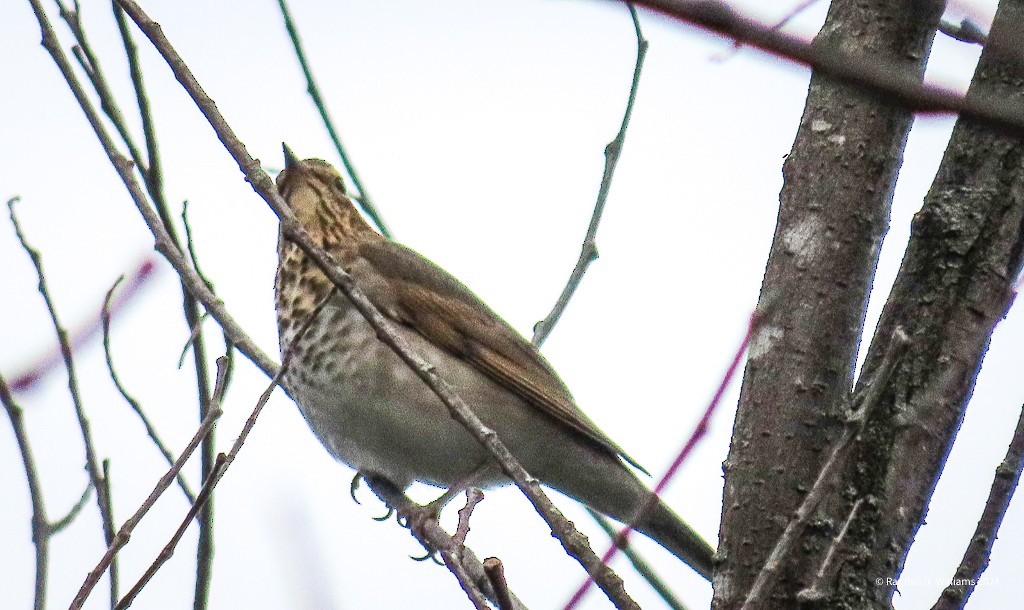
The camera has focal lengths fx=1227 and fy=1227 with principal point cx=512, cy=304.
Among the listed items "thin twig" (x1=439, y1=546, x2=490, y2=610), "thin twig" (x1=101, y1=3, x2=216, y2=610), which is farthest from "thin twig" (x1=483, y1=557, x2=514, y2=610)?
"thin twig" (x1=101, y1=3, x2=216, y2=610)

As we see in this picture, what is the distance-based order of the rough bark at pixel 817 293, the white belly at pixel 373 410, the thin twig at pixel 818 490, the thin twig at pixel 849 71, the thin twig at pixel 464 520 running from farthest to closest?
the white belly at pixel 373 410 < the rough bark at pixel 817 293 < the thin twig at pixel 464 520 < the thin twig at pixel 818 490 < the thin twig at pixel 849 71

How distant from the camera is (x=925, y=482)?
2.59 metres

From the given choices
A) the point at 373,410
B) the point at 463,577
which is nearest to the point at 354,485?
the point at 373,410

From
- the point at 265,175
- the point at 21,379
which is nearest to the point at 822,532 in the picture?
the point at 265,175

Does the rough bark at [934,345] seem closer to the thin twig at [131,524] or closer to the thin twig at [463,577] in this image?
the thin twig at [463,577]

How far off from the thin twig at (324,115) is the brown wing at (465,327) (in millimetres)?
1027

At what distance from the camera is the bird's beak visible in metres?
3.98

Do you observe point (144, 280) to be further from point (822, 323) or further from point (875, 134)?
point (875, 134)

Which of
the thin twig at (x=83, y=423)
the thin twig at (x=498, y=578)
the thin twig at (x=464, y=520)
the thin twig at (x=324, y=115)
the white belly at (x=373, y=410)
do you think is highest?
the thin twig at (x=324, y=115)

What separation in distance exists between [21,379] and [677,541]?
2.67 m

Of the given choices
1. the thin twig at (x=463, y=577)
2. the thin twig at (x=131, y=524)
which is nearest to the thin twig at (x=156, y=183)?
the thin twig at (x=131, y=524)

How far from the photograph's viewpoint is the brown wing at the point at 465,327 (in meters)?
4.71

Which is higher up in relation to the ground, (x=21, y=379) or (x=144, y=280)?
(x=144, y=280)

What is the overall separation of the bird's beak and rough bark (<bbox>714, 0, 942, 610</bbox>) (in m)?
1.74
